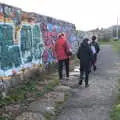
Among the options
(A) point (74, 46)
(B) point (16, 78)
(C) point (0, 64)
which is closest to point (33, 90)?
(B) point (16, 78)

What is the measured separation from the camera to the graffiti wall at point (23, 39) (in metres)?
11.2

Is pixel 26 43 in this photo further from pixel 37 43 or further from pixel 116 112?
pixel 116 112

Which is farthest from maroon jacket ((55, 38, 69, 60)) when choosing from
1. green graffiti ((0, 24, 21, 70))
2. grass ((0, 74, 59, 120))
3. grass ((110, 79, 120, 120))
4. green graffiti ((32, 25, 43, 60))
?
grass ((110, 79, 120, 120))

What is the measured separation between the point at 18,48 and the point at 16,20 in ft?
2.77

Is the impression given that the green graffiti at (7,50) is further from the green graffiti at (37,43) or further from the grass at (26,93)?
the green graffiti at (37,43)

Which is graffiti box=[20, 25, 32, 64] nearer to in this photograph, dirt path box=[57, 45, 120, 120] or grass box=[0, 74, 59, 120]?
grass box=[0, 74, 59, 120]

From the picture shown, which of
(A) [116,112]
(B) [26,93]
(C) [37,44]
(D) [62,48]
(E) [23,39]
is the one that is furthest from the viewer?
(C) [37,44]

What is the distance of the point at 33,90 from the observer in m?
12.0

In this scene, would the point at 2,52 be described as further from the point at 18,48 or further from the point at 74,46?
the point at 74,46

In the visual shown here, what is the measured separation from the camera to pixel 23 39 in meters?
13.0

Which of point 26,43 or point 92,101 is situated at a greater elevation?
point 26,43

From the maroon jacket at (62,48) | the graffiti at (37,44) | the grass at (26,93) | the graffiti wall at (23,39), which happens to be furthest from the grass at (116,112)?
the graffiti at (37,44)

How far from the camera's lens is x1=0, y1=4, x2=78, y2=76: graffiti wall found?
36.8 ft

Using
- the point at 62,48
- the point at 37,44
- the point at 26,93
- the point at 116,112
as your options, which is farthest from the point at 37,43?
the point at 116,112
